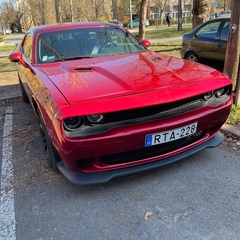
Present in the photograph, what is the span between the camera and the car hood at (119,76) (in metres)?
2.30

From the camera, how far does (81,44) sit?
360 cm

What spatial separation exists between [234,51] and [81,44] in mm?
2202

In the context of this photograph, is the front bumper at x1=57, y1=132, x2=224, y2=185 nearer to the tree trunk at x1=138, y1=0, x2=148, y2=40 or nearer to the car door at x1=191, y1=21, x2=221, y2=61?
the car door at x1=191, y1=21, x2=221, y2=61

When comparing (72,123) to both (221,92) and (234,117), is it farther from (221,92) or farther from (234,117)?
(234,117)

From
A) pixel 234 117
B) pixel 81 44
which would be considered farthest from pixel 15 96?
pixel 234 117

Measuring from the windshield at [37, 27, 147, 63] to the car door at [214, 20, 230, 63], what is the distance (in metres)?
3.22

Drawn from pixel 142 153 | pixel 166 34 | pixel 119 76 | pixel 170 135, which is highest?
pixel 119 76

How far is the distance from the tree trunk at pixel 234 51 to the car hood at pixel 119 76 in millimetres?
1188

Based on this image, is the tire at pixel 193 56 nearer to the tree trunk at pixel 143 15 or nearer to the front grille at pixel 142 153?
the tree trunk at pixel 143 15

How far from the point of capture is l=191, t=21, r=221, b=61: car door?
22.1 ft

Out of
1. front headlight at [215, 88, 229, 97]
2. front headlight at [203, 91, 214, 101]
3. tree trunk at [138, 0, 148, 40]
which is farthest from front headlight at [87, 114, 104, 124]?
tree trunk at [138, 0, 148, 40]

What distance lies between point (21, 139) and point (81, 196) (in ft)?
5.69

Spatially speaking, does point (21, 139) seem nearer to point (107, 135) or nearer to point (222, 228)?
point (107, 135)

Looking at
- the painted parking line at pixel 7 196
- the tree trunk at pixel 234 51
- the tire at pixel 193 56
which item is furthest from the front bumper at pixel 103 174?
the tire at pixel 193 56
